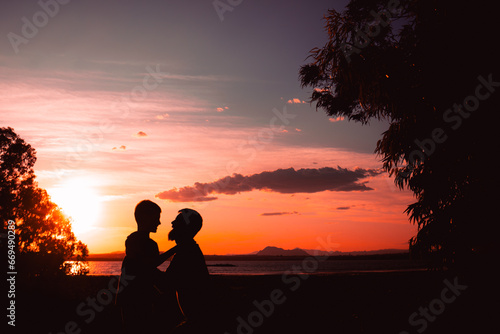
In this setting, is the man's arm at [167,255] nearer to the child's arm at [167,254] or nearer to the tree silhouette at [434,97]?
the child's arm at [167,254]

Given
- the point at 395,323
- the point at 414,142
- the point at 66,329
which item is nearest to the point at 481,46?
the point at 414,142

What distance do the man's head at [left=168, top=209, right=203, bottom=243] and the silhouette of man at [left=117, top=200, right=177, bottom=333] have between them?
0.80 ft

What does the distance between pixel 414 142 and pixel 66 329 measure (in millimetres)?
10967

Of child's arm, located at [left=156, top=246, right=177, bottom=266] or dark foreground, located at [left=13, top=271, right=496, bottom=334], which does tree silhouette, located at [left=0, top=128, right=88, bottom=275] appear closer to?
dark foreground, located at [left=13, top=271, right=496, bottom=334]

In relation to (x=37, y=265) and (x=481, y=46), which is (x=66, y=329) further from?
(x=37, y=265)

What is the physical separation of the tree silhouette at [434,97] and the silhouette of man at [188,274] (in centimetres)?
697

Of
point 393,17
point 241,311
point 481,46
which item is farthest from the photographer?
point 241,311

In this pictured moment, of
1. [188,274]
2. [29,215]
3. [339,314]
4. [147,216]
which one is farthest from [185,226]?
[29,215]

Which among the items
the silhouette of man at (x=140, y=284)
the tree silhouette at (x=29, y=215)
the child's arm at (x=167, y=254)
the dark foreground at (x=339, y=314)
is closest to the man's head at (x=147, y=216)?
the silhouette of man at (x=140, y=284)

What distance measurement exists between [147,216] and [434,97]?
7.40 metres

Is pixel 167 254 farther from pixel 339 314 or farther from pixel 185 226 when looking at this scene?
pixel 339 314

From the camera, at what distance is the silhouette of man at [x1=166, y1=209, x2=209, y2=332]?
3316mm

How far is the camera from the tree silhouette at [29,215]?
96.1ft

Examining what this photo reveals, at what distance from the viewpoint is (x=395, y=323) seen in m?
10.1
